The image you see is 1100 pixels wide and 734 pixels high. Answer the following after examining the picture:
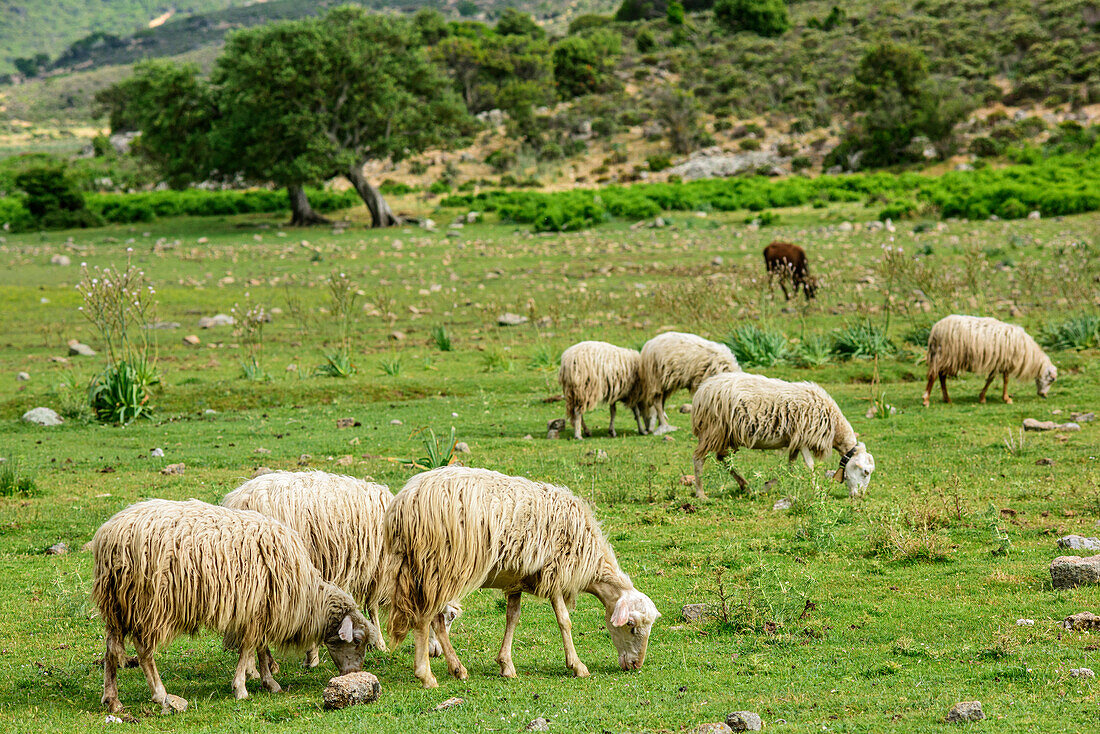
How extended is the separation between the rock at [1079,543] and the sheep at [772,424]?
7.51 ft

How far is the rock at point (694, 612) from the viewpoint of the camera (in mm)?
7715

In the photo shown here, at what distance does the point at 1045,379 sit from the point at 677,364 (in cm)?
586

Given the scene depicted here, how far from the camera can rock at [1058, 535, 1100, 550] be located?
8.65 metres

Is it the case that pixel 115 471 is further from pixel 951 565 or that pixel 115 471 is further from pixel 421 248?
pixel 421 248

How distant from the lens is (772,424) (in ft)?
36.1

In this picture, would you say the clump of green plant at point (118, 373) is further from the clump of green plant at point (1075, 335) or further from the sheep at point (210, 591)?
the clump of green plant at point (1075, 335)

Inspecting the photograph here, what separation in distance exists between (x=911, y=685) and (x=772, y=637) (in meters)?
1.22

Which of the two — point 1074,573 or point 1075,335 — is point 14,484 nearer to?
point 1074,573

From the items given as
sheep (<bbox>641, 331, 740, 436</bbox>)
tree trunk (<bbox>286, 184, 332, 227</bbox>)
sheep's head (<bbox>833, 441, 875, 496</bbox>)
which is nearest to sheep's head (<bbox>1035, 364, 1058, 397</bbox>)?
sheep (<bbox>641, 331, 740, 436</bbox>)

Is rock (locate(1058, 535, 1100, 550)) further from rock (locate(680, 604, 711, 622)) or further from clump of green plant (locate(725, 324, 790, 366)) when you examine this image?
clump of green plant (locate(725, 324, 790, 366))

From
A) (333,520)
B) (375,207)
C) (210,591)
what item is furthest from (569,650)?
(375,207)

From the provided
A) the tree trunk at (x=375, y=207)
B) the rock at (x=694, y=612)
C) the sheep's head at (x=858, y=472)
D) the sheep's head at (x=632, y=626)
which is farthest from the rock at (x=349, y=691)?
the tree trunk at (x=375, y=207)

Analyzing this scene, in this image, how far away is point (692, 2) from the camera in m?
108

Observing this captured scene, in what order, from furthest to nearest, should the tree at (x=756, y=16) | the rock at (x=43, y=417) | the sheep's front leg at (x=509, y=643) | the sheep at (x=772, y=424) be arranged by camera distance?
1. the tree at (x=756, y=16)
2. the rock at (x=43, y=417)
3. the sheep at (x=772, y=424)
4. the sheep's front leg at (x=509, y=643)
